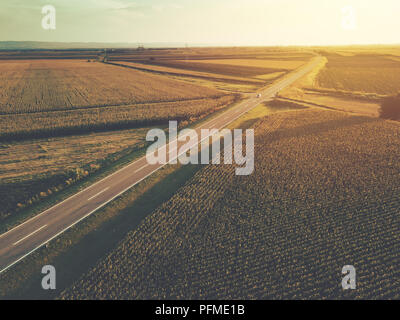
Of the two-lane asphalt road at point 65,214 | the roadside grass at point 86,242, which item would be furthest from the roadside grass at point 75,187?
the roadside grass at point 86,242

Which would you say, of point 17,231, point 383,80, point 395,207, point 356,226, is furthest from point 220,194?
point 383,80

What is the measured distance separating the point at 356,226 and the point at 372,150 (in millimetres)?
20394

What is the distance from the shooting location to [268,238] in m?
21.1

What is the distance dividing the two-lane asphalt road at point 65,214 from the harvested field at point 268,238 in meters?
6.32

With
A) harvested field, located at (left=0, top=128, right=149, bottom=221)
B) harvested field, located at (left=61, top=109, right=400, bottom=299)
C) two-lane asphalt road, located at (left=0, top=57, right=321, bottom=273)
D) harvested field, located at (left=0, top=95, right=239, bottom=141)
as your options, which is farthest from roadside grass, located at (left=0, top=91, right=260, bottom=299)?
harvested field, located at (left=0, top=95, right=239, bottom=141)

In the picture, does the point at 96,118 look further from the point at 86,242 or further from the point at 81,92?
the point at 86,242

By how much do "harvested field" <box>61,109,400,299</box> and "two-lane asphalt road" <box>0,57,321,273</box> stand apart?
Answer: 249 inches

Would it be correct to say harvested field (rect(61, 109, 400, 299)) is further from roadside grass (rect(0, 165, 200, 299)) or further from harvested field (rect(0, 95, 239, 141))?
harvested field (rect(0, 95, 239, 141))

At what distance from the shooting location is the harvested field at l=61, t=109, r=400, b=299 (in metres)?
17.2

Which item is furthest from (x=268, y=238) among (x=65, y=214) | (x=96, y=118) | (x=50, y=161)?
(x=96, y=118)

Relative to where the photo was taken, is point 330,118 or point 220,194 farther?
point 330,118

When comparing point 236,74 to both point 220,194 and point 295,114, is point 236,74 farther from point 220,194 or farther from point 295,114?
point 220,194
